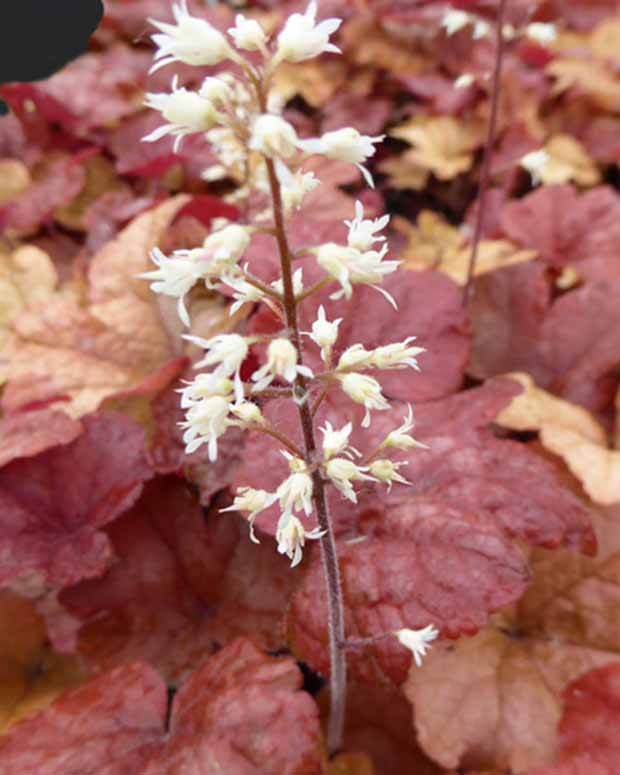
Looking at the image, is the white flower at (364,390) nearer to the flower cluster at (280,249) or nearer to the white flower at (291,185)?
the flower cluster at (280,249)

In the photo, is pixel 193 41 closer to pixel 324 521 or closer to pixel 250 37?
pixel 250 37

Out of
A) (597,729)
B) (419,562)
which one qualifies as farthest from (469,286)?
(597,729)

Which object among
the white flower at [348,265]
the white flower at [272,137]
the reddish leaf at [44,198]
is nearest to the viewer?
the white flower at [272,137]

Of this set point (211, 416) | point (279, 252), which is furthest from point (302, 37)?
point (211, 416)

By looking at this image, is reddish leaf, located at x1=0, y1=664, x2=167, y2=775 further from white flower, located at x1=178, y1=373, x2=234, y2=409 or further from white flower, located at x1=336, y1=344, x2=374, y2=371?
white flower, located at x1=336, y1=344, x2=374, y2=371

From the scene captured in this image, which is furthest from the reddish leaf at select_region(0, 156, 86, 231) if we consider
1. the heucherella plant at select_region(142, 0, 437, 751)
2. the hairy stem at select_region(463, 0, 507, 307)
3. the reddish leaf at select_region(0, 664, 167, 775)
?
the heucherella plant at select_region(142, 0, 437, 751)

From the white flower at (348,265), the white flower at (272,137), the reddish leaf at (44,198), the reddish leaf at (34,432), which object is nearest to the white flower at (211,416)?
the white flower at (348,265)
